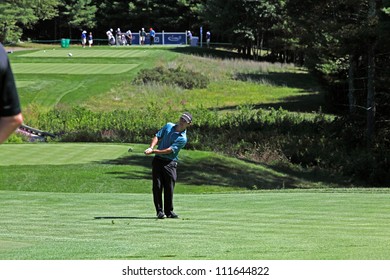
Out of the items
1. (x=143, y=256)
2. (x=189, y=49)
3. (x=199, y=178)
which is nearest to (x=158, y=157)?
(x=143, y=256)

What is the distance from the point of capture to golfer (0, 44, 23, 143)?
208 inches

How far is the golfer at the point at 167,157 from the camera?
14.4 meters

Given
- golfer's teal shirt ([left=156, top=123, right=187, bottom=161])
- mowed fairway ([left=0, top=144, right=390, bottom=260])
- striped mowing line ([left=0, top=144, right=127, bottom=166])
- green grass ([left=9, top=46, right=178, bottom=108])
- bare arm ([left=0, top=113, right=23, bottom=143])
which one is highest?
bare arm ([left=0, top=113, right=23, bottom=143])

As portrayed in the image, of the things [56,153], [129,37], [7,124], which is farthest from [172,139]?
[129,37]

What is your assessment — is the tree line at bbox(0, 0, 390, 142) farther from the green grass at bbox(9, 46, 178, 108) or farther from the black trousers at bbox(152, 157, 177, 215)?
the black trousers at bbox(152, 157, 177, 215)

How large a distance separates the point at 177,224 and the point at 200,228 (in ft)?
2.43

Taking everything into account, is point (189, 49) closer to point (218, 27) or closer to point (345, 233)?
point (218, 27)

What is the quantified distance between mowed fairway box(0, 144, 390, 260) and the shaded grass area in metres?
0.01

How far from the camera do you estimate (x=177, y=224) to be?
1417 centimetres

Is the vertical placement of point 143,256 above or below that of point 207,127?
above

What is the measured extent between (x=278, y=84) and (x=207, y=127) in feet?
110

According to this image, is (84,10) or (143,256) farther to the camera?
(84,10)

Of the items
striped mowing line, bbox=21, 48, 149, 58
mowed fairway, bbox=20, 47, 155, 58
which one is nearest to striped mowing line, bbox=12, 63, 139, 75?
mowed fairway, bbox=20, 47, 155, 58

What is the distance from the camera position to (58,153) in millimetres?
30094
